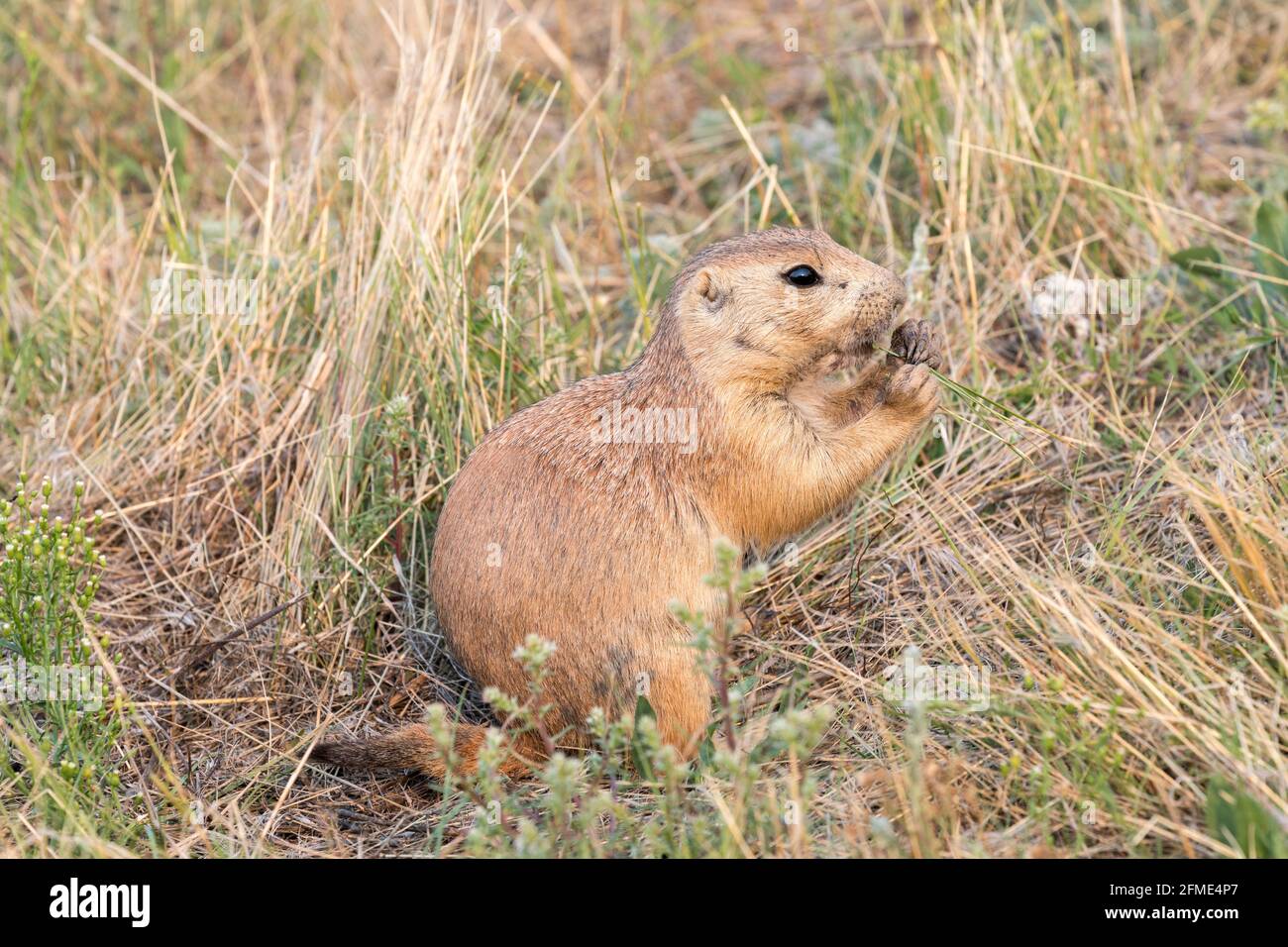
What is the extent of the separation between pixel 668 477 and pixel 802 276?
776mm

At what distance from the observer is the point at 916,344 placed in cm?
457

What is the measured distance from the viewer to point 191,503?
5.28m

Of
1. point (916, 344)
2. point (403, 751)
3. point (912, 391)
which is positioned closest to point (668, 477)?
point (912, 391)

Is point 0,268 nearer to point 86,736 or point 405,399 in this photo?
point 405,399

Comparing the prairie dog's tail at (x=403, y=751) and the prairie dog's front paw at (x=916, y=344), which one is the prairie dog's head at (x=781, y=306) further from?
the prairie dog's tail at (x=403, y=751)

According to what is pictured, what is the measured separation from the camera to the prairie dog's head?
428 cm

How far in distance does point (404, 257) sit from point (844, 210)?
2.04 m

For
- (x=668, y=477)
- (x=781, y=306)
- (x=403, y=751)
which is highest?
(x=781, y=306)

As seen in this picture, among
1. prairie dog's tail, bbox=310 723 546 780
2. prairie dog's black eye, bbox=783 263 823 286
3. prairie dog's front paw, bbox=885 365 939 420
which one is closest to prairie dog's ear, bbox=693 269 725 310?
prairie dog's black eye, bbox=783 263 823 286

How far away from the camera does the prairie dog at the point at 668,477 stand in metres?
4.04

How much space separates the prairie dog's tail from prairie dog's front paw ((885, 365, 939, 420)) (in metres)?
1.68

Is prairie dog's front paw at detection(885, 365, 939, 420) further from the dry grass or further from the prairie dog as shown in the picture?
the dry grass

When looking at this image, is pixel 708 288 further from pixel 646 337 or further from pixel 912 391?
pixel 646 337

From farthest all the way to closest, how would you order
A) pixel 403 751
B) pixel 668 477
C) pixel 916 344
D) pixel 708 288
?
pixel 916 344, pixel 708 288, pixel 668 477, pixel 403 751
